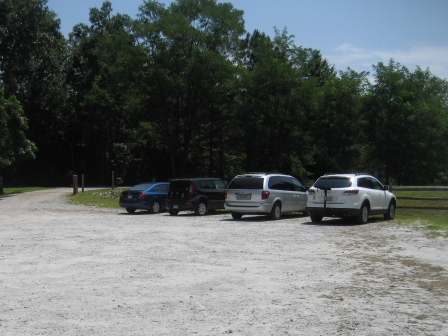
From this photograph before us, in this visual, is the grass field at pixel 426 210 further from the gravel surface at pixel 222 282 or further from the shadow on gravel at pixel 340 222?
the gravel surface at pixel 222 282

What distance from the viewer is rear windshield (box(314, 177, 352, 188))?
21578 mm

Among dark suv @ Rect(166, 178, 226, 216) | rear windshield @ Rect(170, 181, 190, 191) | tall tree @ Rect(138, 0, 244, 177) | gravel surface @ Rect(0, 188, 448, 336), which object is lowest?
gravel surface @ Rect(0, 188, 448, 336)

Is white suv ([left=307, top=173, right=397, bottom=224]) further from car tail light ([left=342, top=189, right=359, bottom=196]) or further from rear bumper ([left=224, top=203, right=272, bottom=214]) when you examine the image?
rear bumper ([left=224, top=203, right=272, bottom=214])

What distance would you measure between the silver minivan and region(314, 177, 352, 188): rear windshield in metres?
2.32

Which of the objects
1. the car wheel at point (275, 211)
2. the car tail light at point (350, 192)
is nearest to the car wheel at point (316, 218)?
the car tail light at point (350, 192)

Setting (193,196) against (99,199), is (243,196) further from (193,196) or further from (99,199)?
(99,199)

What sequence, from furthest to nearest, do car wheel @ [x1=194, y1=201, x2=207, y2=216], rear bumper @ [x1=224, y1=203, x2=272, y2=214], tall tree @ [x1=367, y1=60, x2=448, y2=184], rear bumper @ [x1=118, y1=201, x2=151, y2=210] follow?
tall tree @ [x1=367, y1=60, x2=448, y2=184] → rear bumper @ [x1=118, y1=201, x2=151, y2=210] → car wheel @ [x1=194, y1=201, x2=207, y2=216] → rear bumper @ [x1=224, y1=203, x2=272, y2=214]

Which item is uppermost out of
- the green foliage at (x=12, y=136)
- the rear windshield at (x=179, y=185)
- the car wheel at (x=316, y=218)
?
the green foliage at (x=12, y=136)

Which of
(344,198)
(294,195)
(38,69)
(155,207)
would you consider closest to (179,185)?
(155,207)

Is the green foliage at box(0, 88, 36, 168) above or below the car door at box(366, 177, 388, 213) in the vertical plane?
above

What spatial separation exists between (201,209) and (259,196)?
4.17 m

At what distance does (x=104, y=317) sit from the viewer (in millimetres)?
7547

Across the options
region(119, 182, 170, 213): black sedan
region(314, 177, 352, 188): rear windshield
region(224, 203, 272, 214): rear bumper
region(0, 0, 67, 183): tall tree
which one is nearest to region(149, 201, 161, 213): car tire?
region(119, 182, 170, 213): black sedan

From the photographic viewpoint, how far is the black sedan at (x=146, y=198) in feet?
92.3
